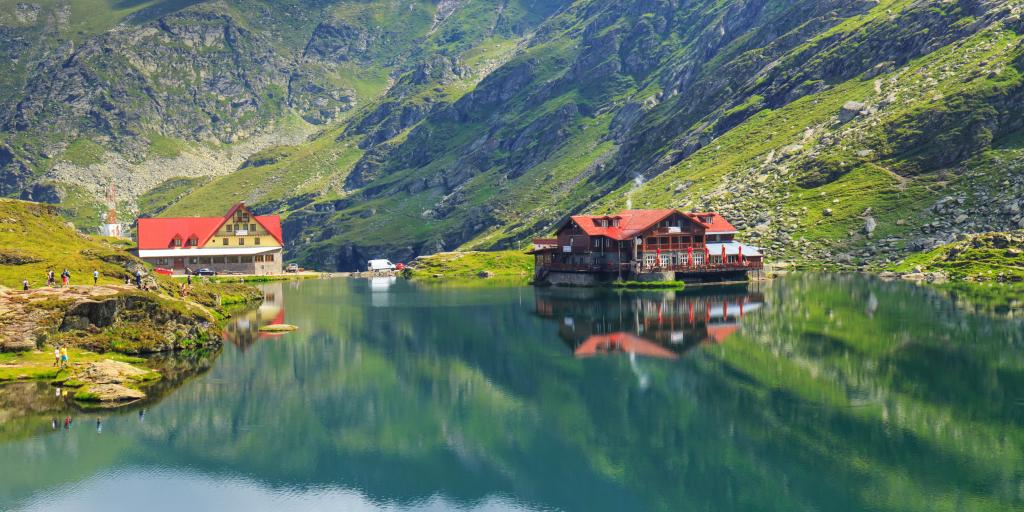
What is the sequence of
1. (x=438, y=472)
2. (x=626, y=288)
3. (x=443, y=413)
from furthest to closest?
1. (x=626, y=288)
2. (x=443, y=413)
3. (x=438, y=472)

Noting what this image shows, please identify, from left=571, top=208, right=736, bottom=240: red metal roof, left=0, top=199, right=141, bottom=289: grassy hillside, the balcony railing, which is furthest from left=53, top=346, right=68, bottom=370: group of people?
the balcony railing

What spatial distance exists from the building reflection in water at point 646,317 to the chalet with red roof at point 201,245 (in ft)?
285

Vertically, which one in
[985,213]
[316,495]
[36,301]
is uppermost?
[985,213]

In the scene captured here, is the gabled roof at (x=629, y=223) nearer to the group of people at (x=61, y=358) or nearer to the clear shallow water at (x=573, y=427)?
the clear shallow water at (x=573, y=427)

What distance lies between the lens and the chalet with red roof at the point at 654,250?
147500mm

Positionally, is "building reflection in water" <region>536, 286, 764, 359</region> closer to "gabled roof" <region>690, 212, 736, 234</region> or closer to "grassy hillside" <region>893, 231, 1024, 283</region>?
"gabled roof" <region>690, 212, 736, 234</region>

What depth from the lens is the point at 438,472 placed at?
4338cm

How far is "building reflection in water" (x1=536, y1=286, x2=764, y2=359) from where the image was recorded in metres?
77.8

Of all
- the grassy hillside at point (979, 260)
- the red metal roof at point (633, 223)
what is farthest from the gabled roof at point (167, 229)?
the grassy hillside at point (979, 260)

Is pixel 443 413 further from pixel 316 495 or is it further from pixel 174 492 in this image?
pixel 174 492

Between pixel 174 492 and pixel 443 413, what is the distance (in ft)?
62.7

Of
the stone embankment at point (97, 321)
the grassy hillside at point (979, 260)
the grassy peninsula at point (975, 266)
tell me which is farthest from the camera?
the grassy hillside at point (979, 260)

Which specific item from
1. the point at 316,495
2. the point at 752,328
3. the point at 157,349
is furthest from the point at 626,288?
the point at 316,495

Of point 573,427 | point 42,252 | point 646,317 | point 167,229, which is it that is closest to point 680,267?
point 646,317
